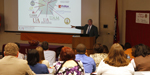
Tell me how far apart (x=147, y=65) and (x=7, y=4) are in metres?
7.86

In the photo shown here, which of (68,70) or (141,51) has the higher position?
(141,51)

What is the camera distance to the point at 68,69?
8.81 ft

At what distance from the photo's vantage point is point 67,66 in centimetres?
270

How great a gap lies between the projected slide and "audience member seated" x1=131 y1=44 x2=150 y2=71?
5233mm

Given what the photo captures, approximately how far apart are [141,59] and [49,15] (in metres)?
6.22

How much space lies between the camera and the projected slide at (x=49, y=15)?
867 cm

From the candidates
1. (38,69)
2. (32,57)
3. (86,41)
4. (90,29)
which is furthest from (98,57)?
(90,29)

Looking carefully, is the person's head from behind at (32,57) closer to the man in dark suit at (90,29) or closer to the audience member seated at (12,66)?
the audience member seated at (12,66)

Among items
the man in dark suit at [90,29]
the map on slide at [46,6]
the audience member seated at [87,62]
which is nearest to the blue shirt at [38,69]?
the audience member seated at [87,62]

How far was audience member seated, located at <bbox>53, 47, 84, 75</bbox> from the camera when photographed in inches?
106

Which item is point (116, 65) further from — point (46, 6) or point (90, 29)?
point (46, 6)

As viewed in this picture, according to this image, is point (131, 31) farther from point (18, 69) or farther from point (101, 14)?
point (18, 69)

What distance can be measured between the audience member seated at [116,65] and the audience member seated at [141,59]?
73 cm

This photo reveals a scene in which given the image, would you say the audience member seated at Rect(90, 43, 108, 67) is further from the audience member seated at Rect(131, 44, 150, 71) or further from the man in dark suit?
the man in dark suit
